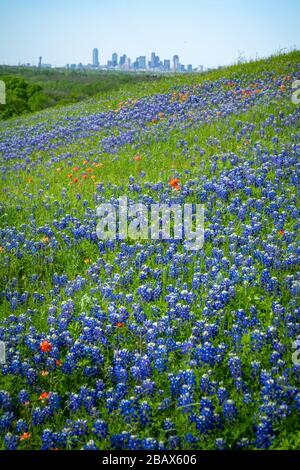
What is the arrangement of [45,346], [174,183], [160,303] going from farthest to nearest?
[174,183], [160,303], [45,346]

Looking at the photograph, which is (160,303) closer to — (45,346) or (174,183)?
(45,346)

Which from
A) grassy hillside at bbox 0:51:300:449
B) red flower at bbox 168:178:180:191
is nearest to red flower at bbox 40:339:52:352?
grassy hillside at bbox 0:51:300:449

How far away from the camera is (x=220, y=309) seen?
201 inches

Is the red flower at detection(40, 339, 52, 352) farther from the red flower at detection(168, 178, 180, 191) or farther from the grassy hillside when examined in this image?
the red flower at detection(168, 178, 180, 191)

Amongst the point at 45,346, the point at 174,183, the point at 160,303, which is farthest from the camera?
the point at 174,183

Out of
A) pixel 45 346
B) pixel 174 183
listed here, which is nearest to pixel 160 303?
pixel 45 346

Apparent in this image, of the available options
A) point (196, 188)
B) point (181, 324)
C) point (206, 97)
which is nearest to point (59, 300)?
point (181, 324)

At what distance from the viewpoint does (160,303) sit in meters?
5.48

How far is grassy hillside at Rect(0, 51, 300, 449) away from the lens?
3.99 meters

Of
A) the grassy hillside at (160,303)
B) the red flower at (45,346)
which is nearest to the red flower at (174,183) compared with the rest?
the grassy hillside at (160,303)

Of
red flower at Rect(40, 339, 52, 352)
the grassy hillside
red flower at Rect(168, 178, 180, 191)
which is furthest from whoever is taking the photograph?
red flower at Rect(168, 178, 180, 191)

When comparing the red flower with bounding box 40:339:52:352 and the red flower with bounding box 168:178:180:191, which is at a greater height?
the red flower with bounding box 168:178:180:191

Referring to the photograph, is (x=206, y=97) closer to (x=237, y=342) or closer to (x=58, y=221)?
(x=58, y=221)

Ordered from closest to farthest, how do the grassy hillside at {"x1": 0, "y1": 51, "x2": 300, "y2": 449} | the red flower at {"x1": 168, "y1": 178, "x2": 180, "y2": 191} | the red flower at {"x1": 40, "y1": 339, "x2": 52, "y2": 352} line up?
the grassy hillside at {"x1": 0, "y1": 51, "x2": 300, "y2": 449} < the red flower at {"x1": 40, "y1": 339, "x2": 52, "y2": 352} < the red flower at {"x1": 168, "y1": 178, "x2": 180, "y2": 191}
